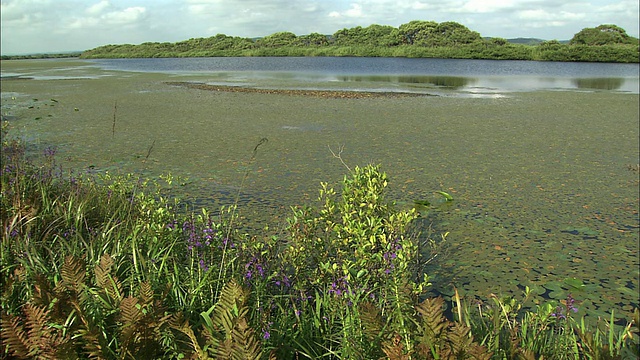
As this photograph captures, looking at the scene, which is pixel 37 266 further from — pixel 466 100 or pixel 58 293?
pixel 466 100

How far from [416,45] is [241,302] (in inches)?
1514

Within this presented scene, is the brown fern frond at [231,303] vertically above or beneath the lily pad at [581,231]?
above

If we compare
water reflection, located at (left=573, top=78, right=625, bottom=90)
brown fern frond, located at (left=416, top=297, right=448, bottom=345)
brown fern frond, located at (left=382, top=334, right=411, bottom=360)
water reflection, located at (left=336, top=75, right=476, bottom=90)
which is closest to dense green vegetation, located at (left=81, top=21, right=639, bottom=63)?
water reflection, located at (left=573, top=78, right=625, bottom=90)

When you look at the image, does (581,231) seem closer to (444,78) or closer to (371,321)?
(371,321)

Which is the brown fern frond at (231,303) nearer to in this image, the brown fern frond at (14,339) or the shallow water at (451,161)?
the brown fern frond at (14,339)

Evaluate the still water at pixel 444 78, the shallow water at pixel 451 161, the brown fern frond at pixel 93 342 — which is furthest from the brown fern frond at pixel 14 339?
the still water at pixel 444 78

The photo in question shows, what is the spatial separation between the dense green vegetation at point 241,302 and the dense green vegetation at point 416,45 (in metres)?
28.3

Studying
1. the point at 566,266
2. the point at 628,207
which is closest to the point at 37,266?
the point at 566,266

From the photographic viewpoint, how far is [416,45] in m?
37.5

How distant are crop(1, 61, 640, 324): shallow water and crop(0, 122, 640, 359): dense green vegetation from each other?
296 mm

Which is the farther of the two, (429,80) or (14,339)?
(429,80)

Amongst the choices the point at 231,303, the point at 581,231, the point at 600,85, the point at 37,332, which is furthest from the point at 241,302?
the point at 600,85

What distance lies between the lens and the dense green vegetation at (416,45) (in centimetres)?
2733

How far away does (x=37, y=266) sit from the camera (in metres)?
1.66
